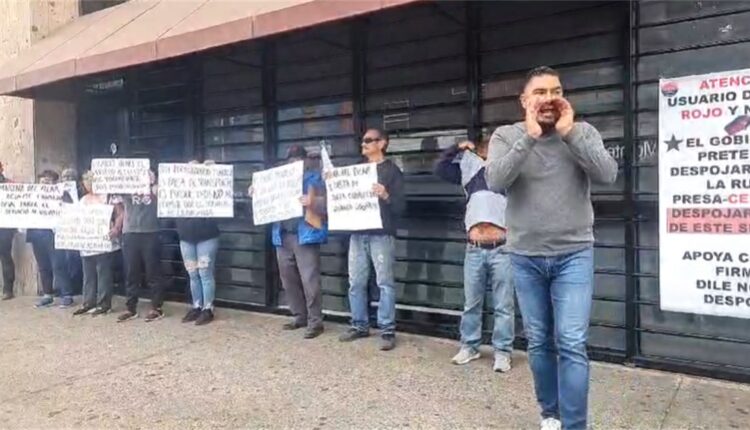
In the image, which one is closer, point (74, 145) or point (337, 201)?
point (337, 201)

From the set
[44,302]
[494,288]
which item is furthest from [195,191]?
[494,288]

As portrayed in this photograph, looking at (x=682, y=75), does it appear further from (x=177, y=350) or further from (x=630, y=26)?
(x=177, y=350)

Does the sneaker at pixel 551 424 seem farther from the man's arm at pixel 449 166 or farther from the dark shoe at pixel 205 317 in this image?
the dark shoe at pixel 205 317

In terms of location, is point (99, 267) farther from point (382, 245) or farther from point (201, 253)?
point (382, 245)

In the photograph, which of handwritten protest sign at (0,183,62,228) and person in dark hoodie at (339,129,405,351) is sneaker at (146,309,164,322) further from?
person in dark hoodie at (339,129,405,351)

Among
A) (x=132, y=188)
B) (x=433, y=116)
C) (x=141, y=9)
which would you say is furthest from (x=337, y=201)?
(x=141, y=9)

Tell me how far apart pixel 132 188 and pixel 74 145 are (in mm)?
2830

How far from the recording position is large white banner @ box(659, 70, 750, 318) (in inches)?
161

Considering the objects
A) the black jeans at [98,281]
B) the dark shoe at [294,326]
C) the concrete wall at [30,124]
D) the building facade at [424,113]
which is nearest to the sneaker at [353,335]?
the building facade at [424,113]

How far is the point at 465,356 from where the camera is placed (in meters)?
4.98

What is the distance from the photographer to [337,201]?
18.4 ft

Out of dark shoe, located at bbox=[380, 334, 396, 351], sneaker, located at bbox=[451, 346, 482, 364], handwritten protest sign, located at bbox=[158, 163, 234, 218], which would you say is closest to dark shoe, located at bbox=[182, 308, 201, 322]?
handwritten protest sign, located at bbox=[158, 163, 234, 218]

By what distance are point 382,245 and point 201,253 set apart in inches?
90.7

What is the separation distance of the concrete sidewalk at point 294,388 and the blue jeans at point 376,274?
267 millimetres
